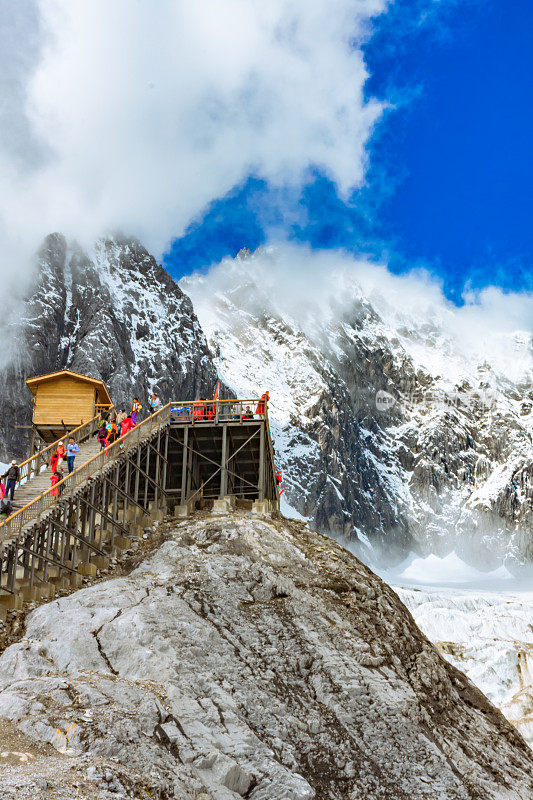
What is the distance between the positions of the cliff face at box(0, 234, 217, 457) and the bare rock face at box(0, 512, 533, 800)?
271 ft

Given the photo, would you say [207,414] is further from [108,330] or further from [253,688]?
[108,330]

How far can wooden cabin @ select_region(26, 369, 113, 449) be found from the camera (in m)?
42.0

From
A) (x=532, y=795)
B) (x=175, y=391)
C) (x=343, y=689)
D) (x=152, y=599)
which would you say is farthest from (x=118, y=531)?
(x=175, y=391)

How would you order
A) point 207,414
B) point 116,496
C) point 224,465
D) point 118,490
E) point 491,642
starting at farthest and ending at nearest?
1. point 491,642
2. point 207,414
3. point 224,465
4. point 118,490
5. point 116,496

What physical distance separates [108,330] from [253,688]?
4400 inches

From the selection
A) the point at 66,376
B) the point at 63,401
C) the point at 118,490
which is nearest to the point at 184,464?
the point at 118,490

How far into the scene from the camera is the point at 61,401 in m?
42.5

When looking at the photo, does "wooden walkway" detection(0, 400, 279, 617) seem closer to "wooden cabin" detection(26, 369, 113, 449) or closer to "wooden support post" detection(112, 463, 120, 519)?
"wooden support post" detection(112, 463, 120, 519)

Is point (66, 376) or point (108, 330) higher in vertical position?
point (108, 330)

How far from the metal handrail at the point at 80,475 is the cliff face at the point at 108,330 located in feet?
235

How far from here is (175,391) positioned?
141 meters

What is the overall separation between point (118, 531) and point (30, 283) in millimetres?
108369

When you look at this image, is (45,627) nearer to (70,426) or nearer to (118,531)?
(118,531)

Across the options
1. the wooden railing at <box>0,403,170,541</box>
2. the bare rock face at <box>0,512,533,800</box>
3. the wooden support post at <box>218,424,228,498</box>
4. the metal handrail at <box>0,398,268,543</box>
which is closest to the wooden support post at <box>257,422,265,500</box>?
the metal handrail at <box>0,398,268,543</box>
